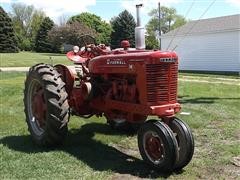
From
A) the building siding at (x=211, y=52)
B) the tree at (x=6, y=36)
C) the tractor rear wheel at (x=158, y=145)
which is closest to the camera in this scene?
the tractor rear wheel at (x=158, y=145)

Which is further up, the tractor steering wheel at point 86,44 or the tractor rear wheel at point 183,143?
the tractor steering wheel at point 86,44

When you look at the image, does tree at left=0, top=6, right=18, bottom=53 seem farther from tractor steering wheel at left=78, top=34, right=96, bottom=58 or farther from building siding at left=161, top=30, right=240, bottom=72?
tractor steering wheel at left=78, top=34, right=96, bottom=58

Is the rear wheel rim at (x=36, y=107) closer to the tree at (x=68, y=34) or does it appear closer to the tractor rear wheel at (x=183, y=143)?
the tree at (x=68, y=34)

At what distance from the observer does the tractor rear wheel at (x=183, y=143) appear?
587 centimetres

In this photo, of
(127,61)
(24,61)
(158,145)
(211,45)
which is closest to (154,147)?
(158,145)

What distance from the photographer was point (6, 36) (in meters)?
62.3

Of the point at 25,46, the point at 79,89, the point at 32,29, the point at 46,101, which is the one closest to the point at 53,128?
the point at 46,101

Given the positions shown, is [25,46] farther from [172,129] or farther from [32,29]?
[172,129]

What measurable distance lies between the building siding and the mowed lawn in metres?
20.7

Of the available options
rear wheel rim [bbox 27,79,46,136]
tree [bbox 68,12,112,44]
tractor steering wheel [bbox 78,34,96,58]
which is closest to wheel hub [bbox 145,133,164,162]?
rear wheel rim [bbox 27,79,46,136]

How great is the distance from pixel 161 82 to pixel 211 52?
86.3 feet

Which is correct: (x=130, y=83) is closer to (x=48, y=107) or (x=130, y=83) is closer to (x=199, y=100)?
(x=48, y=107)

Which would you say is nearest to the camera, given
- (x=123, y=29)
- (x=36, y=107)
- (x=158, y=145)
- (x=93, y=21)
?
(x=158, y=145)

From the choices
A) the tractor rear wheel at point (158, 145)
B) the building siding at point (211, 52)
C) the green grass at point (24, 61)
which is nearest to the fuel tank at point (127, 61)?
the tractor rear wheel at point (158, 145)
